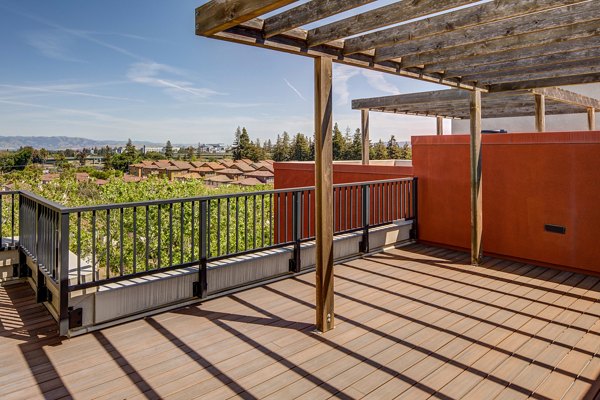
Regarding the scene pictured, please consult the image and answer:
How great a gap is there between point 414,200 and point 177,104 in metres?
75.0

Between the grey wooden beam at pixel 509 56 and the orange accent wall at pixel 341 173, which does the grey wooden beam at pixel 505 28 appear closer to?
the grey wooden beam at pixel 509 56

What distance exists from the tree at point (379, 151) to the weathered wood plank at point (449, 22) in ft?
156

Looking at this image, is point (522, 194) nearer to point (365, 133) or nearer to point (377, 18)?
point (377, 18)

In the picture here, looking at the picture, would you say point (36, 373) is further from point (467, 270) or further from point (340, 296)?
point (467, 270)

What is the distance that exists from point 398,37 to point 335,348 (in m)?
2.40

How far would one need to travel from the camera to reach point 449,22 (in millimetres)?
2953

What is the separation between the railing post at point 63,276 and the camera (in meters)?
2.90

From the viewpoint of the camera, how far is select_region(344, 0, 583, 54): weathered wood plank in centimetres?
258

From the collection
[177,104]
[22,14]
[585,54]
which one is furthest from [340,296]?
[177,104]

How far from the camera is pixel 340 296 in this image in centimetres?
386

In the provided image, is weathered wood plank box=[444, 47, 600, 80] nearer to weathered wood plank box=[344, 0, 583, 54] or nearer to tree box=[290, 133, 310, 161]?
weathered wood plank box=[344, 0, 583, 54]

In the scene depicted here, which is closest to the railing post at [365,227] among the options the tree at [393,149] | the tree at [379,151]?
the tree at [379,151]

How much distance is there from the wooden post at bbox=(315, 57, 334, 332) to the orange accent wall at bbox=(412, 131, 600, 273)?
10.5ft

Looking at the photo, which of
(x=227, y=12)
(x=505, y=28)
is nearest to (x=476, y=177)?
(x=505, y=28)
